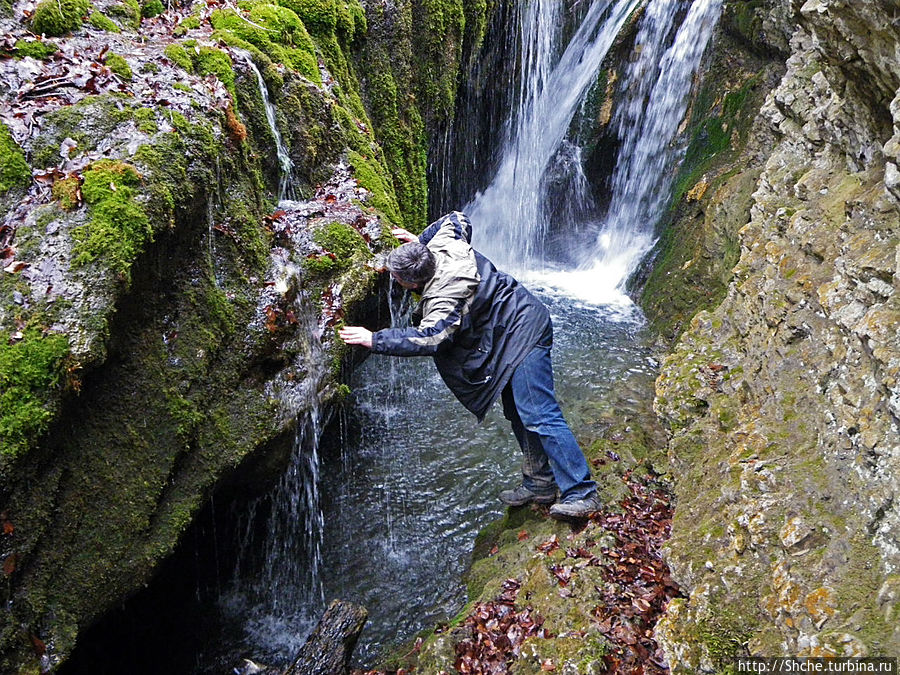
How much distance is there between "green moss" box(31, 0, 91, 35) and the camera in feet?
15.1

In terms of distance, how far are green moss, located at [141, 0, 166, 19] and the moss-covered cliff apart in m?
0.03

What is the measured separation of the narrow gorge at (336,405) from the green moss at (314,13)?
4 centimetres

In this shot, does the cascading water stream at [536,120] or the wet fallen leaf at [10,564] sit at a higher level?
the cascading water stream at [536,120]

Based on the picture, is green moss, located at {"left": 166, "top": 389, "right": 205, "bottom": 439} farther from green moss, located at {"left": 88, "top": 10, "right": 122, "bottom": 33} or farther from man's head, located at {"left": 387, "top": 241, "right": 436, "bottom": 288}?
green moss, located at {"left": 88, "top": 10, "right": 122, "bottom": 33}

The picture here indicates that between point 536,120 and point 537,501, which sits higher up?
point 536,120

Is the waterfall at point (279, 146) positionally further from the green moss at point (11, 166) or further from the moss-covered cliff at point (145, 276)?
the green moss at point (11, 166)

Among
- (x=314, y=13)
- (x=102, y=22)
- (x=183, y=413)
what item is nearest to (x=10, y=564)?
(x=183, y=413)

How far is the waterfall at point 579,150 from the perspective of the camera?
464 inches

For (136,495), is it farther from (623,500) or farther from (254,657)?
(623,500)

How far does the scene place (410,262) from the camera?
170 inches

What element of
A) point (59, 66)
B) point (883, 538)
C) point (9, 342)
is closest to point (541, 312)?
point (883, 538)

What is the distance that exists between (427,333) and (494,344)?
705 mm

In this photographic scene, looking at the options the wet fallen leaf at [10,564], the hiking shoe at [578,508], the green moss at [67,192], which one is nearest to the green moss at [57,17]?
the green moss at [67,192]

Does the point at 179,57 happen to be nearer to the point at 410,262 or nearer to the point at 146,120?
the point at 146,120
